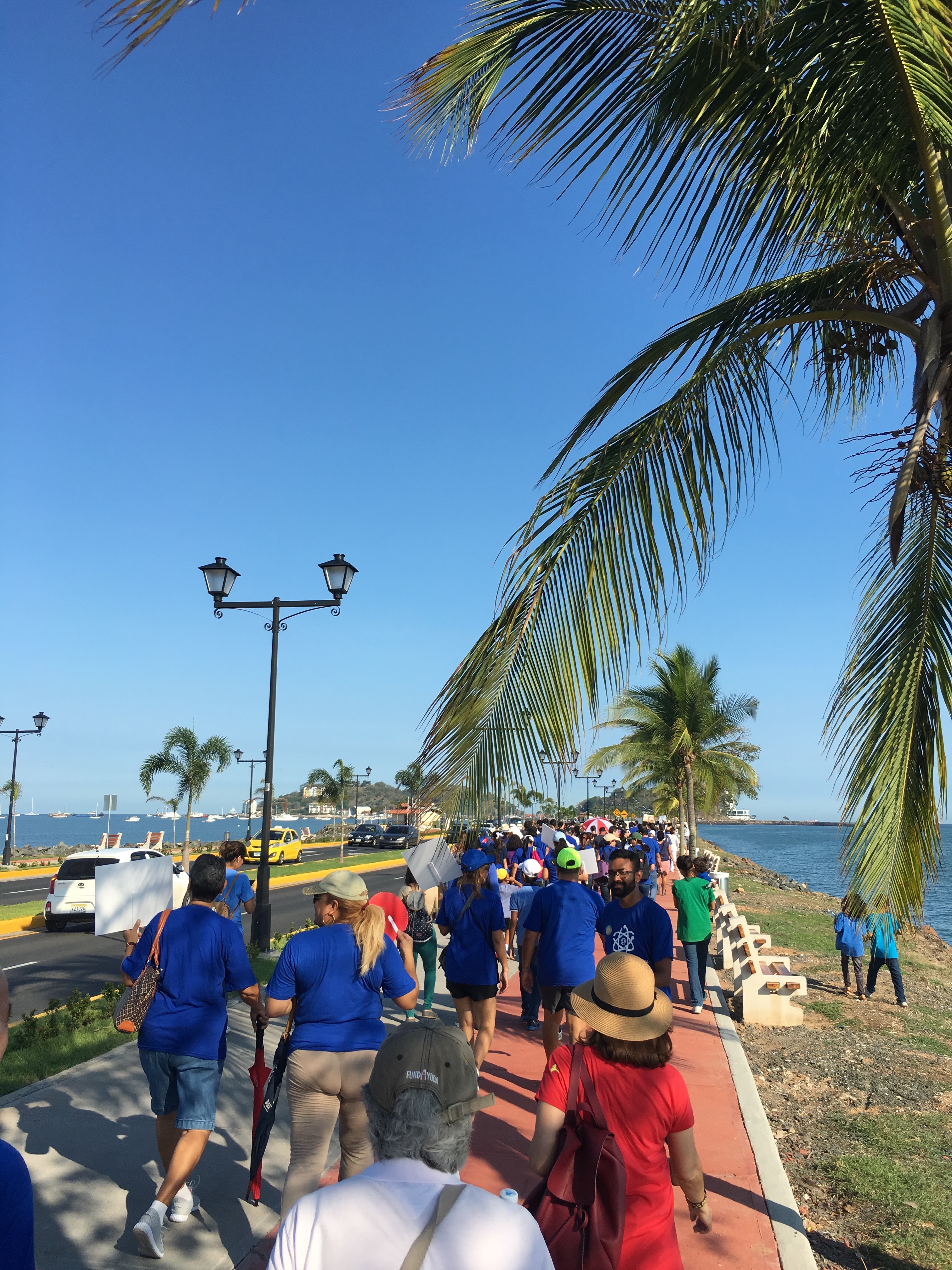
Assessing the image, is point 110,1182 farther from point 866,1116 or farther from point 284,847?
point 284,847

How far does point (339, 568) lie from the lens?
13.6 meters

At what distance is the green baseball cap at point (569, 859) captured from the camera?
265 inches

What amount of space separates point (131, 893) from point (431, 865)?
3.63 metres

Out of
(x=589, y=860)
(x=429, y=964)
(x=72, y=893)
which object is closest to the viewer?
(x=429, y=964)

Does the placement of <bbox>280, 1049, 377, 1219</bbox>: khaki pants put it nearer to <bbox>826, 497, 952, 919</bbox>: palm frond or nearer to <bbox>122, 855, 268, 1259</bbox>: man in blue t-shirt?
<bbox>122, 855, 268, 1259</bbox>: man in blue t-shirt

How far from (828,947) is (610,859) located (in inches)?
487

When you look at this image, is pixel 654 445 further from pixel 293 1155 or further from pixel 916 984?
pixel 916 984

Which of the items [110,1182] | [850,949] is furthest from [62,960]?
[850,949]

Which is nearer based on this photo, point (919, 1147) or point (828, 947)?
point (919, 1147)

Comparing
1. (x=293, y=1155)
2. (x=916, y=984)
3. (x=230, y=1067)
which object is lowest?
(x=916, y=984)

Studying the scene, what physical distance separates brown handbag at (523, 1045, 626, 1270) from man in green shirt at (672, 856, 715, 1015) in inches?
285

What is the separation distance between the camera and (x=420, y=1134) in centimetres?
185

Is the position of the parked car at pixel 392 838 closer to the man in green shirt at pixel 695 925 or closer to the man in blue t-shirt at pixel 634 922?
the man in green shirt at pixel 695 925

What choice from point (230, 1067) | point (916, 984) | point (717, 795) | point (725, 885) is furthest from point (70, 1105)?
point (717, 795)
